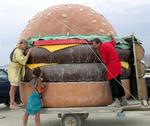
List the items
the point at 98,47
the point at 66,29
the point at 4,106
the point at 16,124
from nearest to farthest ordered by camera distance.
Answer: the point at 98,47, the point at 66,29, the point at 16,124, the point at 4,106

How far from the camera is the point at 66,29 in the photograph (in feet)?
35.0

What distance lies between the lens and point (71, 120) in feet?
33.8

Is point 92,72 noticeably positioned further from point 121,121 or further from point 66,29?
point 121,121

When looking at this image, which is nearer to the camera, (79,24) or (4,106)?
(79,24)

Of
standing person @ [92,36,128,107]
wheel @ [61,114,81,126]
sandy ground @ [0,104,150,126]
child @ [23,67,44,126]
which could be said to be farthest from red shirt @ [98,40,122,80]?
sandy ground @ [0,104,150,126]

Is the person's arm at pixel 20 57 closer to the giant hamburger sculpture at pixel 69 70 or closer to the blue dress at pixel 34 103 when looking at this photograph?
the giant hamburger sculpture at pixel 69 70

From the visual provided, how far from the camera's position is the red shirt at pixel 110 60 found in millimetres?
9844

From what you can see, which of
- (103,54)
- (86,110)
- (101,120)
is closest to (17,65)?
(86,110)

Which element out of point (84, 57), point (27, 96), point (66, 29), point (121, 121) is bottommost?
point (121, 121)

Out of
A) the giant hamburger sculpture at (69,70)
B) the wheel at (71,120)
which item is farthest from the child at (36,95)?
the wheel at (71,120)

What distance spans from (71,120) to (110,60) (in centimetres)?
→ 153

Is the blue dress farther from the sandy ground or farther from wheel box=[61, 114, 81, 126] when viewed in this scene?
the sandy ground

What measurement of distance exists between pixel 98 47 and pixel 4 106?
7653 mm

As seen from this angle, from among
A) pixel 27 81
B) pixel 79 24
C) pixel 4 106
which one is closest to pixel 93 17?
pixel 79 24
